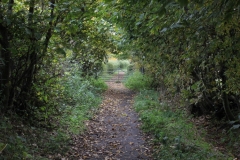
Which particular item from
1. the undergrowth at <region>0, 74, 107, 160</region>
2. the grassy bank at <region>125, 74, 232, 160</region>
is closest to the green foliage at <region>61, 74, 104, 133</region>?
the undergrowth at <region>0, 74, 107, 160</region>

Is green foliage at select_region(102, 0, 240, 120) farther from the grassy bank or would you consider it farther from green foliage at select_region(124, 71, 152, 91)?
green foliage at select_region(124, 71, 152, 91)

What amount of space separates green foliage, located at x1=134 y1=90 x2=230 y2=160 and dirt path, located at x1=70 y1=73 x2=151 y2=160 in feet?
1.30

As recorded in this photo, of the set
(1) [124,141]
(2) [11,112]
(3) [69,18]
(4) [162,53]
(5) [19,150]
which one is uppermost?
(3) [69,18]

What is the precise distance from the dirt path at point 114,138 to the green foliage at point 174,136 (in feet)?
1.30

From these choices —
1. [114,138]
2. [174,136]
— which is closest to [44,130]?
[114,138]

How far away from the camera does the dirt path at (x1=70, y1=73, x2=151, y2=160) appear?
6184 mm

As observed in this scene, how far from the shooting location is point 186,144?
6074 millimetres

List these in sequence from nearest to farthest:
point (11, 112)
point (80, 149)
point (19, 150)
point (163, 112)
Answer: point (19, 150), point (11, 112), point (80, 149), point (163, 112)

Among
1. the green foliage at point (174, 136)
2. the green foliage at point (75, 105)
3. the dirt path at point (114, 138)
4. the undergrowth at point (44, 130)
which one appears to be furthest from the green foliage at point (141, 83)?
the undergrowth at point (44, 130)

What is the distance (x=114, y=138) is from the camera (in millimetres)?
7500

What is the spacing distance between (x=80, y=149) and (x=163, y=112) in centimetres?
434

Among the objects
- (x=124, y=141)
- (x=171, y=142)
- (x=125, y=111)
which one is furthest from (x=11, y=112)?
(x=125, y=111)

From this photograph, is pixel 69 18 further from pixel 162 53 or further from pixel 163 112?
pixel 163 112

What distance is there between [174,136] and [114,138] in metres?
1.81
